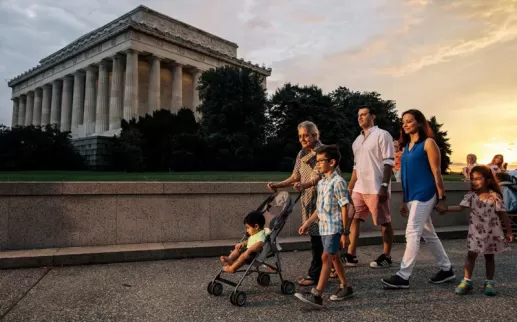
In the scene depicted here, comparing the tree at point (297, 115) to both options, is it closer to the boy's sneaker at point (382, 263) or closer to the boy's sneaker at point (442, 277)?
the boy's sneaker at point (382, 263)

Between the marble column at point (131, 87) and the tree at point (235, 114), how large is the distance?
13.0m

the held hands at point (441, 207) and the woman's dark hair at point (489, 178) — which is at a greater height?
the woman's dark hair at point (489, 178)

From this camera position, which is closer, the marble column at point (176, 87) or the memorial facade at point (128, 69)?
the memorial facade at point (128, 69)

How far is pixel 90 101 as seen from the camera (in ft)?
194

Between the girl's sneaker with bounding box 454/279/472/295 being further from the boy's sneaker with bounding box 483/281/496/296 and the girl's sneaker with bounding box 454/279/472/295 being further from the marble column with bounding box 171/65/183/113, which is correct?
the marble column with bounding box 171/65/183/113

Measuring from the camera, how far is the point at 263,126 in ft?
143

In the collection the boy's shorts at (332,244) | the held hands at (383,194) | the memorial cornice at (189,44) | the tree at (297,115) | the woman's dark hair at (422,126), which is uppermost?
the memorial cornice at (189,44)

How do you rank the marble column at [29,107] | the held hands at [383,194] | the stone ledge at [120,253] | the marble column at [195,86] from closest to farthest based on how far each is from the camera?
1. the held hands at [383,194]
2. the stone ledge at [120,253]
3. the marble column at [195,86]
4. the marble column at [29,107]

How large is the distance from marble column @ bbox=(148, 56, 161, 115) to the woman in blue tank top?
175 ft

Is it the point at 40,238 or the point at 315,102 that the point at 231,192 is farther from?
the point at 315,102

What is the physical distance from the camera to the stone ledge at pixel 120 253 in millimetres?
6668

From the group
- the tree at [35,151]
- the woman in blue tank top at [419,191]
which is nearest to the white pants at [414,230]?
the woman in blue tank top at [419,191]

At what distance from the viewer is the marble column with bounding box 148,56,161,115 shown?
5562 cm

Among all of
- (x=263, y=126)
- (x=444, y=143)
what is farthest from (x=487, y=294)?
(x=444, y=143)
